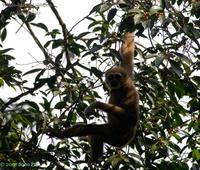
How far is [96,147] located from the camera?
22.7ft

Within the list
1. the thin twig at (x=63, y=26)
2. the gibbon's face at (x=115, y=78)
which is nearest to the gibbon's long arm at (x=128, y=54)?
the gibbon's face at (x=115, y=78)

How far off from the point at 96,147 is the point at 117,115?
0.56 m

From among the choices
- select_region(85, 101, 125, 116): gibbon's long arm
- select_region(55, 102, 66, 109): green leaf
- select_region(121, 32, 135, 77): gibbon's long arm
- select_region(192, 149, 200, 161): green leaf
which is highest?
select_region(121, 32, 135, 77): gibbon's long arm

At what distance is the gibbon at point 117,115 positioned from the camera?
6.71 metres

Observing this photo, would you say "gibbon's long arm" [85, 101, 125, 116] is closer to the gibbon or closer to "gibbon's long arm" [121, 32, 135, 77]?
the gibbon

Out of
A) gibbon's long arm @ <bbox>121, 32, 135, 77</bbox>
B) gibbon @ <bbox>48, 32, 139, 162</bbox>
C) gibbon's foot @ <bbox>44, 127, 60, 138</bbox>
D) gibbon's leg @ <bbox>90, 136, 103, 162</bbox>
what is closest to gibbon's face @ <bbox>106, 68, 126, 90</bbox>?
gibbon @ <bbox>48, 32, 139, 162</bbox>

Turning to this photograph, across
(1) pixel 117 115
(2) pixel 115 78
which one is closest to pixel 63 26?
(2) pixel 115 78

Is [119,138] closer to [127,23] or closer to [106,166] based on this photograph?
[106,166]

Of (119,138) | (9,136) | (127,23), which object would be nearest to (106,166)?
(119,138)

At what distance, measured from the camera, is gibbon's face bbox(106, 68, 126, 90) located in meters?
7.07

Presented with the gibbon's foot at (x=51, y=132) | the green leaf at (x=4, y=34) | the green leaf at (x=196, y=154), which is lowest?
the gibbon's foot at (x=51, y=132)

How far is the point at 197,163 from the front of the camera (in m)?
6.93

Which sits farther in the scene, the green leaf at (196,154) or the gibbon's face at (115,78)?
the gibbon's face at (115,78)

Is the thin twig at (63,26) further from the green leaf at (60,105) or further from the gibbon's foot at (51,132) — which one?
the gibbon's foot at (51,132)
